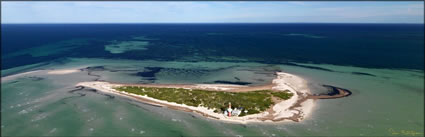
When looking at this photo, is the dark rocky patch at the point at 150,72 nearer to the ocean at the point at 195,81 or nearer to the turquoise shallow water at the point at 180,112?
the ocean at the point at 195,81

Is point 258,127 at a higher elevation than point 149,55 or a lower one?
lower

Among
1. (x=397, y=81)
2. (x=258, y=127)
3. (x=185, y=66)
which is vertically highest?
(x=185, y=66)

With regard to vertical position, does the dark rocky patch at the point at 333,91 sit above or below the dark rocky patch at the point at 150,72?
below

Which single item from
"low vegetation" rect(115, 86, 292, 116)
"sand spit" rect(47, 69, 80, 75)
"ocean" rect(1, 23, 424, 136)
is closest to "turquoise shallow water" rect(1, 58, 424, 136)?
"ocean" rect(1, 23, 424, 136)

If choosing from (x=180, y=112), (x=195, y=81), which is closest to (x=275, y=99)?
(x=180, y=112)

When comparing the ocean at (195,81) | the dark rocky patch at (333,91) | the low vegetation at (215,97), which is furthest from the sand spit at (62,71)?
the dark rocky patch at (333,91)

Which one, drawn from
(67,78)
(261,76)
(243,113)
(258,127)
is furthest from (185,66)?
(258,127)

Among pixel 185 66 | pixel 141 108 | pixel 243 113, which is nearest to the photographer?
pixel 243 113

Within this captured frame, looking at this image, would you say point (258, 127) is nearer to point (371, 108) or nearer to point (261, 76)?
point (371, 108)
